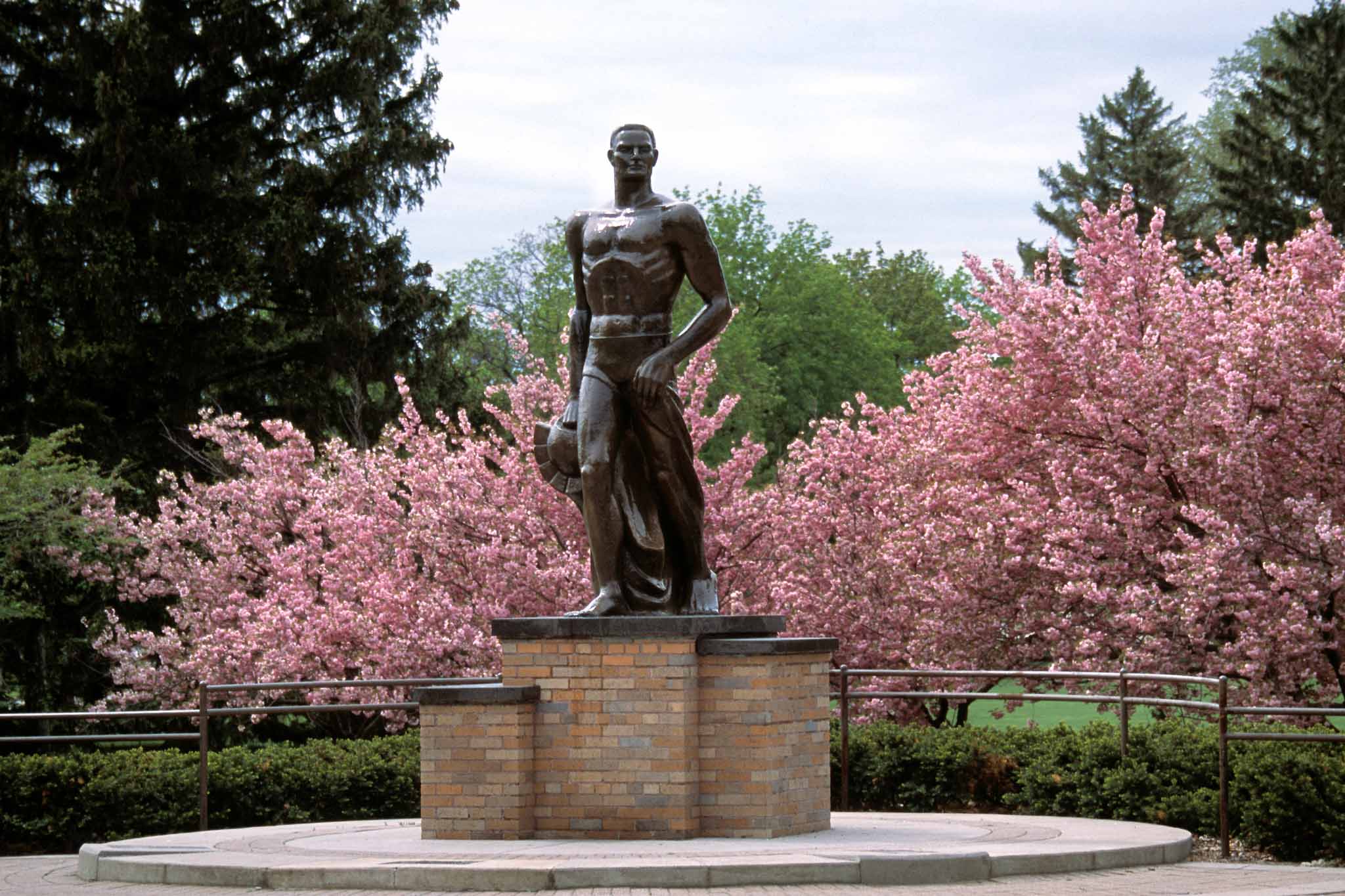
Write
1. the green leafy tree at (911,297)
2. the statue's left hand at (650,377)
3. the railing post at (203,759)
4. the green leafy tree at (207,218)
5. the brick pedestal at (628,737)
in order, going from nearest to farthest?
the brick pedestal at (628,737) < the statue's left hand at (650,377) < the railing post at (203,759) < the green leafy tree at (207,218) < the green leafy tree at (911,297)

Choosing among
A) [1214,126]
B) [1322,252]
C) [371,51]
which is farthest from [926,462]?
[1214,126]

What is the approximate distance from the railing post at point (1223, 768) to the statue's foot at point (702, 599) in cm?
328

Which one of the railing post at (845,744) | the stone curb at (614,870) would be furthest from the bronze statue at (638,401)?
the railing post at (845,744)

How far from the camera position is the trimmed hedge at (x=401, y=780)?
13.4 metres

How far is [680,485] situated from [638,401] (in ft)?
2.06

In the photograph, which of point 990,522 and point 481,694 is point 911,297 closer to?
point 990,522

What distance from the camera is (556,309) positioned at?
165 ft

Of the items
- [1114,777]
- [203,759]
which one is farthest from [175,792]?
[1114,777]

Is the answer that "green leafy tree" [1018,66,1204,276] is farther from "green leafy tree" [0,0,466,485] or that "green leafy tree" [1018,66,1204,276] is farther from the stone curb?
the stone curb

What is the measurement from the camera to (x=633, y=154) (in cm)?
1152

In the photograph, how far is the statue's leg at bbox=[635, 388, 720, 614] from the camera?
1141cm

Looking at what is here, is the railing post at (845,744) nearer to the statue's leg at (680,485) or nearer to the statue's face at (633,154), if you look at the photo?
the statue's leg at (680,485)

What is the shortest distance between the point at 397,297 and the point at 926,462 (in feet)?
42.0

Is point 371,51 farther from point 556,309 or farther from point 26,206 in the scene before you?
point 556,309
